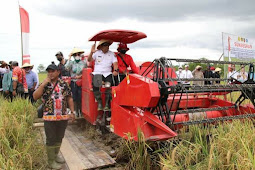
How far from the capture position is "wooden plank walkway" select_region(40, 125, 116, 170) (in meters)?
3.81

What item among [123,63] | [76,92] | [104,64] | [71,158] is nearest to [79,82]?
[76,92]

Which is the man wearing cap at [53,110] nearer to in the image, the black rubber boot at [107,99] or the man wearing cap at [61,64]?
the black rubber boot at [107,99]

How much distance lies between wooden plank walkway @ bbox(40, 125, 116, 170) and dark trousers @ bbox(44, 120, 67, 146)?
39cm

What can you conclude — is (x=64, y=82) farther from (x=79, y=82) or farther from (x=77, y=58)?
(x=77, y=58)

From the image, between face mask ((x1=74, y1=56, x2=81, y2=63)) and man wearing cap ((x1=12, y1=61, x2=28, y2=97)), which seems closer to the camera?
face mask ((x1=74, y1=56, x2=81, y2=63))

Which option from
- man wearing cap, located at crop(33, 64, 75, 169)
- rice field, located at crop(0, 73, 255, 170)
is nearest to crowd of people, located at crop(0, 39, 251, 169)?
man wearing cap, located at crop(33, 64, 75, 169)

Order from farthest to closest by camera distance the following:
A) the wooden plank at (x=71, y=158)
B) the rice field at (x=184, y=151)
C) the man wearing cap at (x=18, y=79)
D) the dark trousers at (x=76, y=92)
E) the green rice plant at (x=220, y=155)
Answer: the man wearing cap at (x=18, y=79) → the dark trousers at (x=76, y=92) → the wooden plank at (x=71, y=158) → the rice field at (x=184, y=151) → the green rice plant at (x=220, y=155)

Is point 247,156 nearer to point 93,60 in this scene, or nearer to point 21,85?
point 93,60

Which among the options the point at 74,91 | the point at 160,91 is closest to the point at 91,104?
the point at 74,91

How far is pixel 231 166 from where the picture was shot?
2410mm

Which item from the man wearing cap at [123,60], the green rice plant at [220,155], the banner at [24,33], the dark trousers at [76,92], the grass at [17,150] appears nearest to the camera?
the green rice plant at [220,155]

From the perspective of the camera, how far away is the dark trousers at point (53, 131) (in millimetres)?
3842

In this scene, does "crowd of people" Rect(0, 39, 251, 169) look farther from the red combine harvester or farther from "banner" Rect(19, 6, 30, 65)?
"banner" Rect(19, 6, 30, 65)

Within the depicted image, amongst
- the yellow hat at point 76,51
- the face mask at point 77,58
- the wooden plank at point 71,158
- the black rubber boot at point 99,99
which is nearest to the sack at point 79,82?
the face mask at point 77,58
